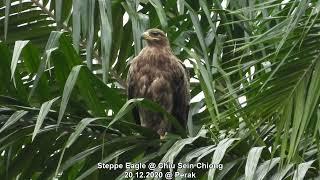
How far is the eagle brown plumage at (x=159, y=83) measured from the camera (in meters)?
5.25

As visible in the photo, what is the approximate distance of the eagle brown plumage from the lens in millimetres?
5246

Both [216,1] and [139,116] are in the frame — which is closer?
[216,1]

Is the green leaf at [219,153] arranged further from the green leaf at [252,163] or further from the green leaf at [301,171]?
the green leaf at [301,171]

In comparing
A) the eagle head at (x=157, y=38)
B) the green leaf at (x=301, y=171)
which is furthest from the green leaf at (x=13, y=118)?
the eagle head at (x=157, y=38)

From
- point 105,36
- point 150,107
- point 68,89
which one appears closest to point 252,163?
point 150,107

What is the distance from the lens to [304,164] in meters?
3.05

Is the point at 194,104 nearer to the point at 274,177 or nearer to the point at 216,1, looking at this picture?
the point at 216,1

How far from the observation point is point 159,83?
5.30m

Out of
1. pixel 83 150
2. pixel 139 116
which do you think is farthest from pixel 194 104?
pixel 83 150

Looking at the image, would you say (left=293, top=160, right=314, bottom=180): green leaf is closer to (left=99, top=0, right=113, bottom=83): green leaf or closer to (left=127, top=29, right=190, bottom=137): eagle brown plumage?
(left=99, top=0, right=113, bottom=83): green leaf

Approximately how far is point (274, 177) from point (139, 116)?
244 cm

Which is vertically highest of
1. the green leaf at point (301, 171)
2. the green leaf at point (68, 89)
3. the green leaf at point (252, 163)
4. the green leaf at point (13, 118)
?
the green leaf at point (68, 89)

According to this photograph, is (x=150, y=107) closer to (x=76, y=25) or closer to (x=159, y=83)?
(x=76, y=25)

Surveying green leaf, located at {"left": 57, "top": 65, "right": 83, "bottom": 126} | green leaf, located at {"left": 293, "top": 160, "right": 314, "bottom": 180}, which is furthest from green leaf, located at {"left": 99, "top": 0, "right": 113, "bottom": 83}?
green leaf, located at {"left": 293, "top": 160, "right": 314, "bottom": 180}
